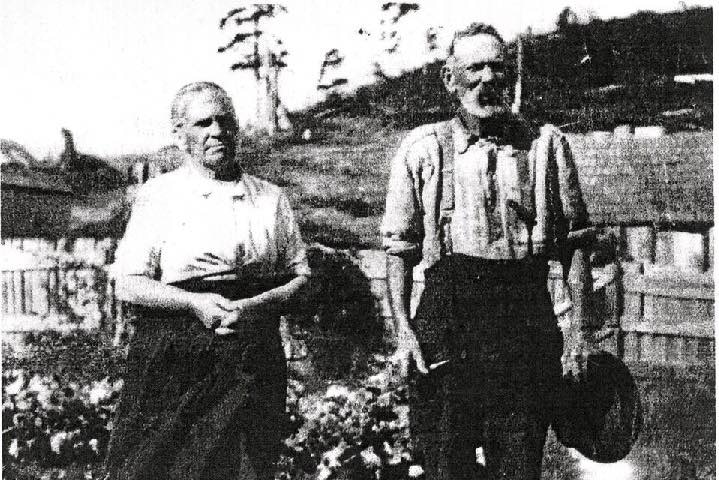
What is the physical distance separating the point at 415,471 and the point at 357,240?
2.84 feet

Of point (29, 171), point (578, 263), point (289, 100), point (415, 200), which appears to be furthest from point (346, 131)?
point (29, 171)

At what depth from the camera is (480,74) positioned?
3.04 meters

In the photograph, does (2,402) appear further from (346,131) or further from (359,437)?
(346,131)

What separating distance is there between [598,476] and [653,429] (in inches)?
10.2

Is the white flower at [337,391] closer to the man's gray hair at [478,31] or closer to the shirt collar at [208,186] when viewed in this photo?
the shirt collar at [208,186]

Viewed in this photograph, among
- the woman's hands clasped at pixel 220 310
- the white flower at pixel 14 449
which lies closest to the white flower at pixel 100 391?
the white flower at pixel 14 449

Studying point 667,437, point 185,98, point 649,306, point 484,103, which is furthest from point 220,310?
point 667,437

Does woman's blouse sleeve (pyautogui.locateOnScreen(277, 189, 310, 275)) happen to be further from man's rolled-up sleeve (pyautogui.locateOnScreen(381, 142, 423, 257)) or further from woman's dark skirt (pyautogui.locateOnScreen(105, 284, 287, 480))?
man's rolled-up sleeve (pyautogui.locateOnScreen(381, 142, 423, 257))

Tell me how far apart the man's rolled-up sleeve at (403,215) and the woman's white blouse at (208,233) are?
1.18 ft

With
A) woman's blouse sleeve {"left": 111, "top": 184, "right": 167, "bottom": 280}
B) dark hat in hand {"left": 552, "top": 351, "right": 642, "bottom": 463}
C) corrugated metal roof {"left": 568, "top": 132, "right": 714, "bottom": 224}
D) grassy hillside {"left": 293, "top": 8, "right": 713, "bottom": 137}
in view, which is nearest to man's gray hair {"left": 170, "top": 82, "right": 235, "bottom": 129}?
woman's blouse sleeve {"left": 111, "top": 184, "right": 167, "bottom": 280}

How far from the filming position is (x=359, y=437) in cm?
334

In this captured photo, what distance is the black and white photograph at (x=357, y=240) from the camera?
306 cm

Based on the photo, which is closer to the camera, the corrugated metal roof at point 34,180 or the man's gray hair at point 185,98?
the man's gray hair at point 185,98

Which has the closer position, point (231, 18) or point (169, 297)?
point (169, 297)
